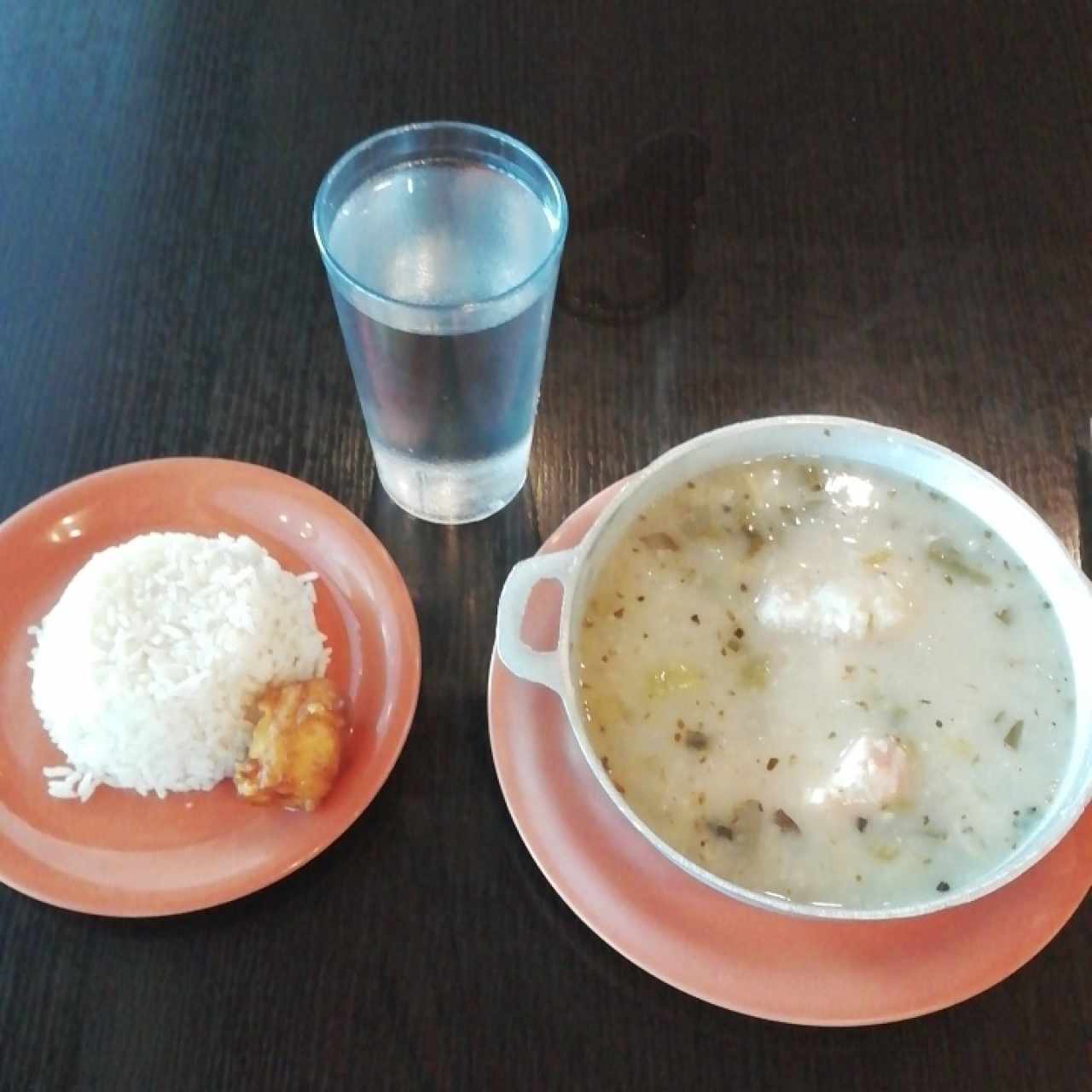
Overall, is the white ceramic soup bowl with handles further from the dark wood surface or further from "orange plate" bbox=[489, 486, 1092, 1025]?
the dark wood surface

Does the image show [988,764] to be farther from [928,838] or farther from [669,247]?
[669,247]

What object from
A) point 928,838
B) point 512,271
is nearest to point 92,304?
point 512,271

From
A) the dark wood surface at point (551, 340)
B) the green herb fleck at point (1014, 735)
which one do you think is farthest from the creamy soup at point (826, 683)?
the dark wood surface at point (551, 340)

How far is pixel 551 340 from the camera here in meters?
1.36

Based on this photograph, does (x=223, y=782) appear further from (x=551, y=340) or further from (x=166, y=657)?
(x=551, y=340)

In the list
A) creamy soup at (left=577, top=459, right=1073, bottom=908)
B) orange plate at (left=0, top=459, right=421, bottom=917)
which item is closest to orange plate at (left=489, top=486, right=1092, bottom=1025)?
creamy soup at (left=577, top=459, right=1073, bottom=908)

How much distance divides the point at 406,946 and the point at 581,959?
15 centimetres

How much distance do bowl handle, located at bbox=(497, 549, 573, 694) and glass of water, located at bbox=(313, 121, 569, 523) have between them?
0.20 metres

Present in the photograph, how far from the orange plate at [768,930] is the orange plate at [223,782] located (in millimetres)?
166

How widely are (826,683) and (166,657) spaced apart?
62cm

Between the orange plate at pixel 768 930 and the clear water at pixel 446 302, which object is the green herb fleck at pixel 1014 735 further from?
the clear water at pixel 446 302

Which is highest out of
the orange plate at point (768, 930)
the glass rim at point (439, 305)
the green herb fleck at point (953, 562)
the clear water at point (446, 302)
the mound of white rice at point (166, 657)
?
the glass rim at point (439, 305)

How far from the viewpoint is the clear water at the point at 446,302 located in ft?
3.43

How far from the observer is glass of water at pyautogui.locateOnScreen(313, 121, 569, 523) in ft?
3.41
